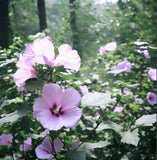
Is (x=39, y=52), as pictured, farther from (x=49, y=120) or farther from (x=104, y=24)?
(x=104, y=24)

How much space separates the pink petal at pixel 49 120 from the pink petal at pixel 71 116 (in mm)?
16

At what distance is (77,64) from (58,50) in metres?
0.09

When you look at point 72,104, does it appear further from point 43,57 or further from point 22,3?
point 22,3

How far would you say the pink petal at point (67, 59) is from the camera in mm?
705

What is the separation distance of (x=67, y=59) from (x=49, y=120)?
0.23 metres

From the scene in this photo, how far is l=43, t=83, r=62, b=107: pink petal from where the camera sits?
25.9 inches

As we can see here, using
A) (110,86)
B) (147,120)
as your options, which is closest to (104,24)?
(110,86)

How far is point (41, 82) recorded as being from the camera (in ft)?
2.34

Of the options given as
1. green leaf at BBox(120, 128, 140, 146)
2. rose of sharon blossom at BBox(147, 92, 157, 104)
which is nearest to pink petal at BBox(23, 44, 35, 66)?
green leaf at BBox(120, 128, 140, 146)

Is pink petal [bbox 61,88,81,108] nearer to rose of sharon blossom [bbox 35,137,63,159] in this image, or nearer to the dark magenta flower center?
the dark magenta flower center

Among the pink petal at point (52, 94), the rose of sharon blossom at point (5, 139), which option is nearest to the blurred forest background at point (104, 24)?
the pink petal at point (52, 94)

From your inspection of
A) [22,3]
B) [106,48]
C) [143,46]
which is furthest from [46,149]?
[22,3]

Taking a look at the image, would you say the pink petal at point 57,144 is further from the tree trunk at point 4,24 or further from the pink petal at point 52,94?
the tree trunk at point 4,24

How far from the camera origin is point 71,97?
2.22ft
